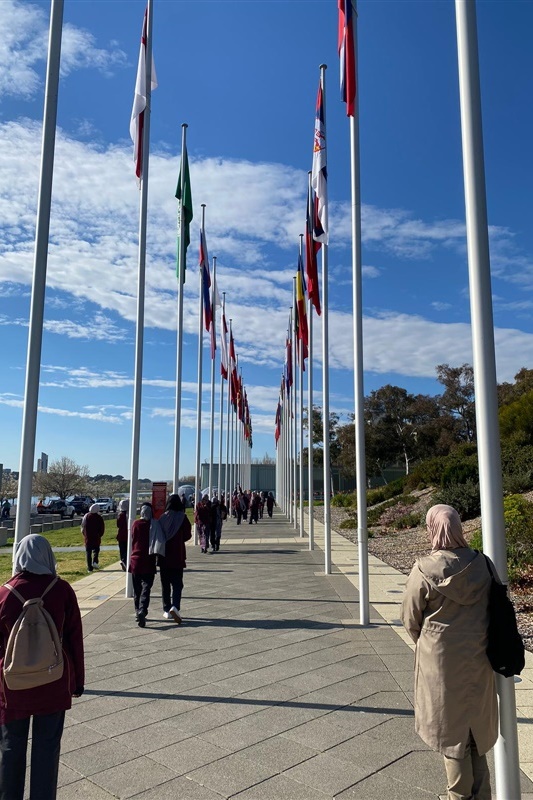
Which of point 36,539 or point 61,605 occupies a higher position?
point 36,539

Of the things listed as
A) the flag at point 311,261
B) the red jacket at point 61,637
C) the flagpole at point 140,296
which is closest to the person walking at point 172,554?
the flagpole at point 140,296

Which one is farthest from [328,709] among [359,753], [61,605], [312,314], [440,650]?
[312,314]

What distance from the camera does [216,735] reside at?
197 inches

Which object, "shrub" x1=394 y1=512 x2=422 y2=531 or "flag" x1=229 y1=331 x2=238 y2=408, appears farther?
"flag" x1=229 y1=331 x2=238 y2=408

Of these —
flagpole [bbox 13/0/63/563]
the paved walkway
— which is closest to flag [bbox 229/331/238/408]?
the paved walkway

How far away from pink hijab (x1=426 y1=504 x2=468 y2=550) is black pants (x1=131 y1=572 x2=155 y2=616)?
6.24 m

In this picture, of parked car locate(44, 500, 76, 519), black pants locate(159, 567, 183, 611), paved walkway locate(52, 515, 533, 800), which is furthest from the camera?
parked car locate(44, 500, 76, 519)

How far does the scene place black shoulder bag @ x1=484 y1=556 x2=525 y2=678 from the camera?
3.38 metres

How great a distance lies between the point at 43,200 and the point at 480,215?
5.10 meters

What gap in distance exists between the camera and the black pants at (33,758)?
3.42 m

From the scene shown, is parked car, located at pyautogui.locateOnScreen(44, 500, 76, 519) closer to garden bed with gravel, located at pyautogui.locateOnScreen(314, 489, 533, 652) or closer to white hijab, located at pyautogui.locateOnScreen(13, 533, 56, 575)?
garden bed with gravel, located at pyautogui.locateOnScreen(314, 489, 533, 652)

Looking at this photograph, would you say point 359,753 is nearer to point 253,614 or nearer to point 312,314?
point 253,614

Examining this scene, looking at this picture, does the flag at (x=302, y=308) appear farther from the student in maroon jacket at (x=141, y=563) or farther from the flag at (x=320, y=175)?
the student in maroon jacket at (x=141, y=563)

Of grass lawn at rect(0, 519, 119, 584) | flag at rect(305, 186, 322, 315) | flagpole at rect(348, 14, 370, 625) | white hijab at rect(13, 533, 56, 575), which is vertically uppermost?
flag at rect(305, 186, 322, 315)
